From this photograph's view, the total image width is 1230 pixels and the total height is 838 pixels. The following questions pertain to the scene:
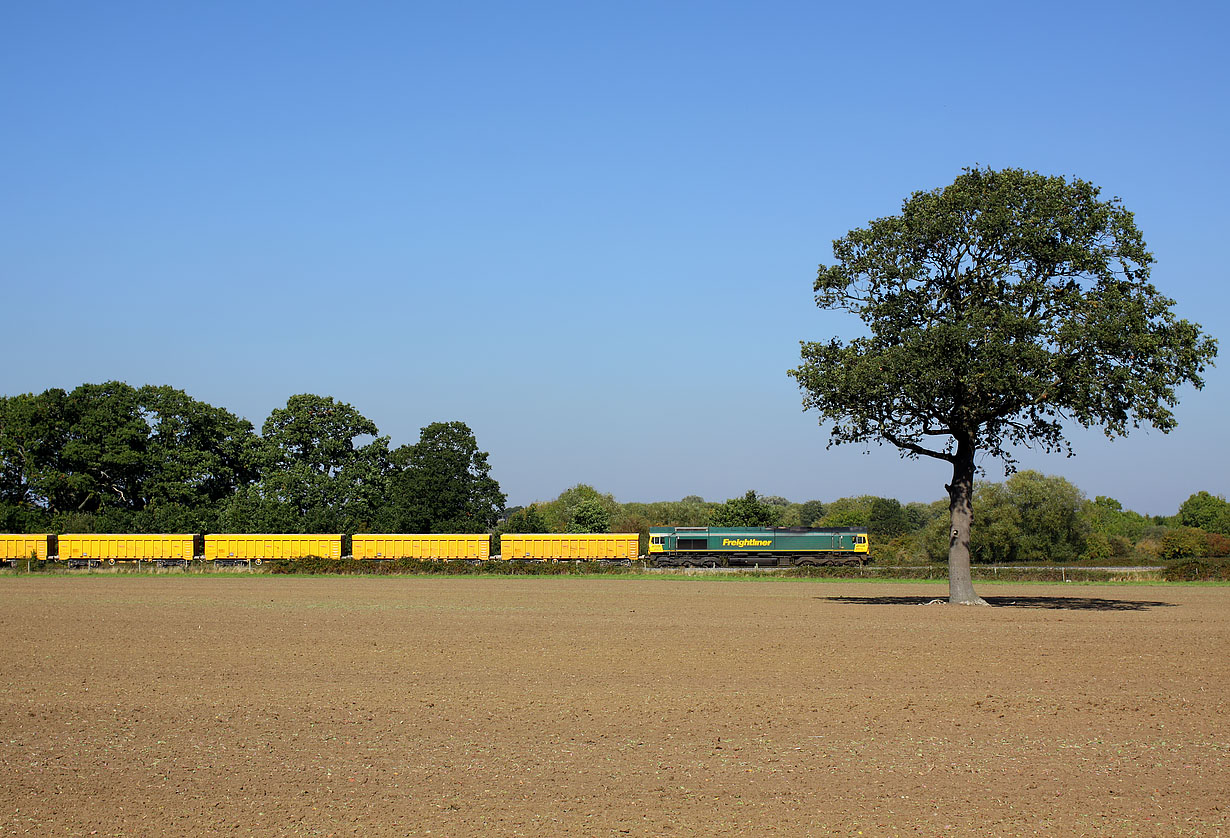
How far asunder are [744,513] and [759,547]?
28338 millimetres

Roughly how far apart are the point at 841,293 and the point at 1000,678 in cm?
2283

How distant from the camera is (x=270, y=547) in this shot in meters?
84.6

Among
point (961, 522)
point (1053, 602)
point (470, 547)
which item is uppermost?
point (961, 522)

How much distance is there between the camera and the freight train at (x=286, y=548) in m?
83.3

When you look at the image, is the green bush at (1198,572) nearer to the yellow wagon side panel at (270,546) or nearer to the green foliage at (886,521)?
the yellow wagon side panel at (270,546)

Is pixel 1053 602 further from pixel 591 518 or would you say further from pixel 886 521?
pixel 886 521

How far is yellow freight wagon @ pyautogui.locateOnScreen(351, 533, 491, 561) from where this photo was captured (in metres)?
85.6

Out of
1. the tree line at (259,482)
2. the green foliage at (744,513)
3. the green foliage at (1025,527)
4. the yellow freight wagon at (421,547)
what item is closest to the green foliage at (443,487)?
the tree line at (259,482)

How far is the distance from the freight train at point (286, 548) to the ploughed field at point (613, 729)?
171 ft

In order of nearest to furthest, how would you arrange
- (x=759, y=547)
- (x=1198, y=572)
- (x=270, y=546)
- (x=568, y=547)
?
(x=1198, y=572)
(x=270, y=546)
(x=759, y=547)
(x=568, y=547)

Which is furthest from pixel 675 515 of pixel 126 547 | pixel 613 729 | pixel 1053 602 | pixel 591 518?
pixel 613 729

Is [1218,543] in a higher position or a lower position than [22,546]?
lower

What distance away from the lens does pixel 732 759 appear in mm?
14383

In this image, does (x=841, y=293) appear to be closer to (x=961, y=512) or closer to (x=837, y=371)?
(x=837, y=371)
